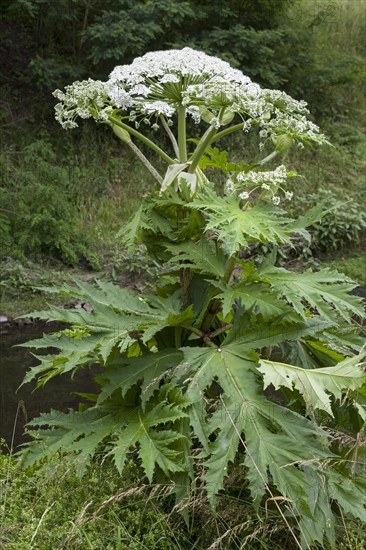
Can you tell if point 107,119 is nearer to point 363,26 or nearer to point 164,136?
point 164,136

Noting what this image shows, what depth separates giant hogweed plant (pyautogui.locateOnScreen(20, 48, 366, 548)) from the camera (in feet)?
9.11

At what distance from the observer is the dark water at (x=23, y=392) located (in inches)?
222

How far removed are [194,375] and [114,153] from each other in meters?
9.41

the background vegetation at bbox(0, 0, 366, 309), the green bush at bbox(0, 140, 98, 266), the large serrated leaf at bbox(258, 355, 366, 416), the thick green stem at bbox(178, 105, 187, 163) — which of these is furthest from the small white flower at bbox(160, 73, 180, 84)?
the green bush at bbox(0, 140, 98, 266)

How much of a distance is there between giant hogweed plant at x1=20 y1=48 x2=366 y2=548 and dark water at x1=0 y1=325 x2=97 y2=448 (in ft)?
7.31

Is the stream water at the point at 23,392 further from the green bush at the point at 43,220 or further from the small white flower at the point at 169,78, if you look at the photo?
the small white flower at the point at 169,78

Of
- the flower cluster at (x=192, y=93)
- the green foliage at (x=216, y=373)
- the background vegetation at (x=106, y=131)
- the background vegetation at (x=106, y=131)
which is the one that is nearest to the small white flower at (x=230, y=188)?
the green foliage at (x=216, y=373)

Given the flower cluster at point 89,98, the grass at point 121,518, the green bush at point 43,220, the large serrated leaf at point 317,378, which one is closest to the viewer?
the grass at point 121,518

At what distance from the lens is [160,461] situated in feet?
8.98

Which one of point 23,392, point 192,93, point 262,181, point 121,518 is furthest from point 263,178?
point 23,392

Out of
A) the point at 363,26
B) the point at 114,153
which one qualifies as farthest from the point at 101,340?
the point at 363,26

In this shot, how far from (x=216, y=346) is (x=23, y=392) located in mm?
3596

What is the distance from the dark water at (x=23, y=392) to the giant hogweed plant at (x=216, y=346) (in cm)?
223

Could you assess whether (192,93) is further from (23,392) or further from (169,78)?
(23,392)
